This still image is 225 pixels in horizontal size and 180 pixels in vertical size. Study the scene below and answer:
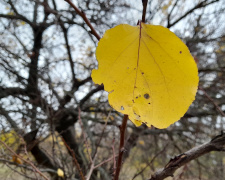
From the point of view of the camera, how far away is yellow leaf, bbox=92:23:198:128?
1.36ft

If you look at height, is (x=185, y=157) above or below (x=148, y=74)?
below

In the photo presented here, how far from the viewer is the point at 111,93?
16.5 inches

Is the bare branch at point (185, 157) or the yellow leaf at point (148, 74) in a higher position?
the yellow leaf at point (148, 74)

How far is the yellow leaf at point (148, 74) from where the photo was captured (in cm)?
41

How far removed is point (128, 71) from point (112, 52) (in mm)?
56

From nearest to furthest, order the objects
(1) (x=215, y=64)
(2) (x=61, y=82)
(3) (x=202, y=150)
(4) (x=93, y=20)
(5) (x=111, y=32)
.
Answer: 1. (5) (x=111, y=32)
2. (3) (x=202, y=150)
3. (4) (x=93, y=20)
4. (2) (x=61, y=82)
5. (1) (x=215, y=64)

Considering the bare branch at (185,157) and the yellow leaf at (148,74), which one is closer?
the yellow leaf at (148,74)

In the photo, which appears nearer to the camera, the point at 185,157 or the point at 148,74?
the point at 148,74

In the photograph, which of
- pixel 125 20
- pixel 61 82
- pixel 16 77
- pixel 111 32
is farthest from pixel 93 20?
pixel 111 32

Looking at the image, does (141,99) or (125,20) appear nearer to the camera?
(141,99)

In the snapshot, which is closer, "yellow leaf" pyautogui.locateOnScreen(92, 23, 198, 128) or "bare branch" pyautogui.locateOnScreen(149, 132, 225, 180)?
"yellow leaf" pyautogui.locateOnScreen(92, 23, 198, 128)

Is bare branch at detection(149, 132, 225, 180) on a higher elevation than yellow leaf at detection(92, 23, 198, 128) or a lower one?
lower

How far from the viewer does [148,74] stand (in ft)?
1.43

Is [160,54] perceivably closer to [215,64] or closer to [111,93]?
[111,93]
